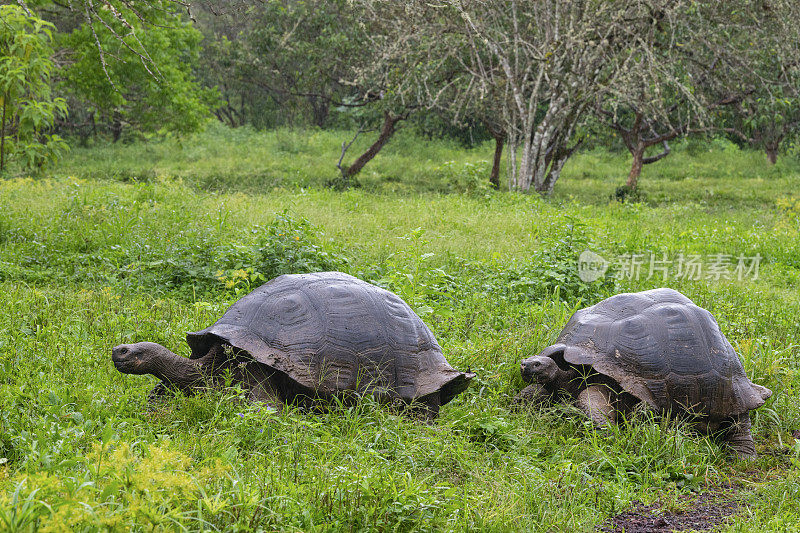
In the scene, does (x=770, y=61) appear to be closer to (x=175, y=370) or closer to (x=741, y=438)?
(x=741, y=438)

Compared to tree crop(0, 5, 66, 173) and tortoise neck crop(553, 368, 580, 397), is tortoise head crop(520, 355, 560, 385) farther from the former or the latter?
tree crop(0, 5, 66, 173)

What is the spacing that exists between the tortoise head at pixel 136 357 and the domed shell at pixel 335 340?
21cm

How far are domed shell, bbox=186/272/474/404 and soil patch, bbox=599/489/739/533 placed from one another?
1.13m

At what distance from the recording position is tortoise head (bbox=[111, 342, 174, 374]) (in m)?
3.57

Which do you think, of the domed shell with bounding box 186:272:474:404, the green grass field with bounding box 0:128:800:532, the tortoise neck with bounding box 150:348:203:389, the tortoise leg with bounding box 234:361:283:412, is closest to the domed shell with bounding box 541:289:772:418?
the green grass field with bounding box 0:128:800:532

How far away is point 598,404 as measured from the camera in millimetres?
4129

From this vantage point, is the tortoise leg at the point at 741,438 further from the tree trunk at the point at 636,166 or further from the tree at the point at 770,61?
the tree trunk at the point at 636,166

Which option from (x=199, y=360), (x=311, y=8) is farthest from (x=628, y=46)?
(x=199, y=360)

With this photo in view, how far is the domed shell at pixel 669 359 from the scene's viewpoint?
13.6 ft

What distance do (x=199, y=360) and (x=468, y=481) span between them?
1.61 m

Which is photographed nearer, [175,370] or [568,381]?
[175,370]

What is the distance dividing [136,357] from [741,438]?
343cm

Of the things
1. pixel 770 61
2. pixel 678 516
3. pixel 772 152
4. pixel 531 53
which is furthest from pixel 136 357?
pixel 772 152

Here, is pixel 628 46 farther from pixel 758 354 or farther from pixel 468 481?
pixel 468 481
